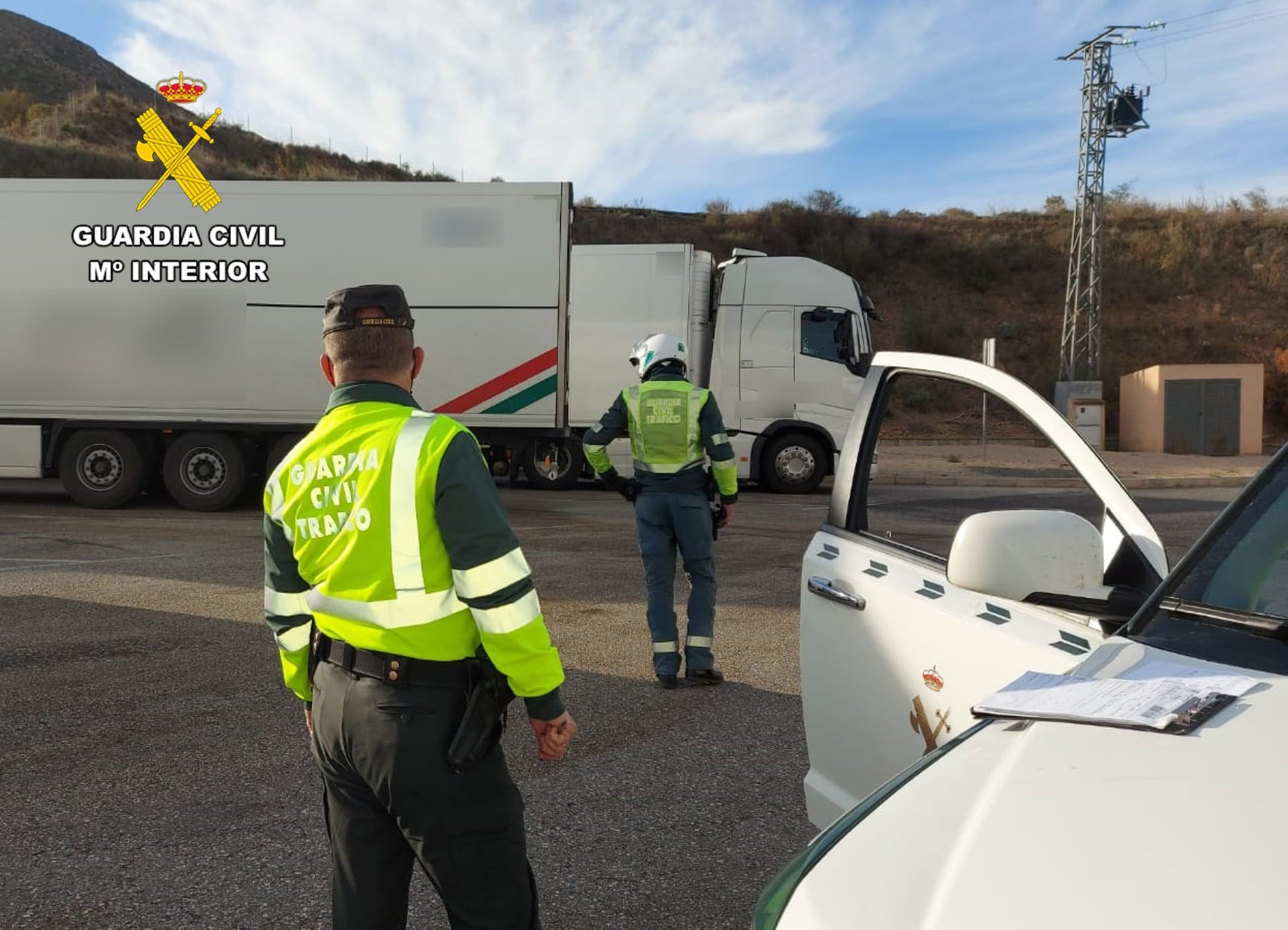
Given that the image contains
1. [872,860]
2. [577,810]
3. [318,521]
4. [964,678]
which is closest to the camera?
[872,860]

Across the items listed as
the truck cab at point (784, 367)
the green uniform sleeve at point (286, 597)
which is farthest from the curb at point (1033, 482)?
the green uniform sleeve at point (286, 597)

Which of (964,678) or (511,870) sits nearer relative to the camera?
(511,870)

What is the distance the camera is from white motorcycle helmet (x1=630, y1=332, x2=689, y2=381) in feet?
18.3

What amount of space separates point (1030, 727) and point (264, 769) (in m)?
3.44

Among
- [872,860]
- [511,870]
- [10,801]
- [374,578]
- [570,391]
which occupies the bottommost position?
[10,801]

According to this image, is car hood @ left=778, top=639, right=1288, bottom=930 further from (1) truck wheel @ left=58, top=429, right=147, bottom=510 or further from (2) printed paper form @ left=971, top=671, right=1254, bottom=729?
(1) truck wheel @ left=58, top=429, right=147, bottom=510

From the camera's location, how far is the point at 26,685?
5.37m

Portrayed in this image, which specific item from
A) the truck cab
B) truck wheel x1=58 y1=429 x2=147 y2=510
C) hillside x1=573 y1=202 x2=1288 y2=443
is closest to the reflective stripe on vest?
the truck cab

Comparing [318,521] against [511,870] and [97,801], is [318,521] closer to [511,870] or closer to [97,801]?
[511,870]

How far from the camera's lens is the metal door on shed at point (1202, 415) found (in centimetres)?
2539

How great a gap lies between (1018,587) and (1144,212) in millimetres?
51079

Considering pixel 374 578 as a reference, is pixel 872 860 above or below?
Result: below

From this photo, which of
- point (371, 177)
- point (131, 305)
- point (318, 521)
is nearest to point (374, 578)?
point (318, 521)

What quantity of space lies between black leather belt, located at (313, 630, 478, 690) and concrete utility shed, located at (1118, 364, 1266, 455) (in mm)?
26720
